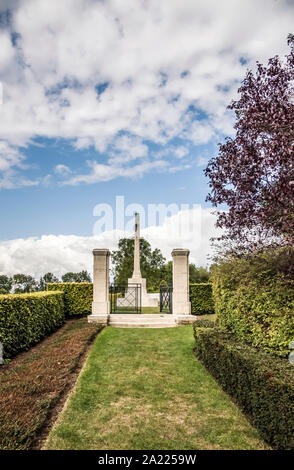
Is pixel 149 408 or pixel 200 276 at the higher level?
pixel 200 276

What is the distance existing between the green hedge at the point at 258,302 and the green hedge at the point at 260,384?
356mm

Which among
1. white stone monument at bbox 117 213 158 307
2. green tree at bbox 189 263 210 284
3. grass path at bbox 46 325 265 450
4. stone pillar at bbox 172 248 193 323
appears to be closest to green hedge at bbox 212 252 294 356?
grass path at bbox 46 325 265 450

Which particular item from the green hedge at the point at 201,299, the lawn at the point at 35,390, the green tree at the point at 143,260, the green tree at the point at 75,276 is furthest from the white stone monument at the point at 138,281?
the green tree at the point at 75,276

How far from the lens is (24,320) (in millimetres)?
8977

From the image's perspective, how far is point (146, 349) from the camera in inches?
320

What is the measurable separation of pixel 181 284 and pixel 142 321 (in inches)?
80.6

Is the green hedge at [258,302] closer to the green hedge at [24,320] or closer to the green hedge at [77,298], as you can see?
the green hedge at [24,320]

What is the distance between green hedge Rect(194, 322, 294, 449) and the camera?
3338 mm

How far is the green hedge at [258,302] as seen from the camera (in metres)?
5.20

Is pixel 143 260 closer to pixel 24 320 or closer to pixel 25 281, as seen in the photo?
pixel 25 281

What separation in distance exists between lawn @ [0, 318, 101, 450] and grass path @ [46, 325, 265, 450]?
0.19m

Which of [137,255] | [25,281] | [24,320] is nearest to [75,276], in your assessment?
[25,281]

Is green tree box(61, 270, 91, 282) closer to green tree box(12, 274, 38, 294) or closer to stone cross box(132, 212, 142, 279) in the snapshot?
green tree box(12, 274, 38, 294)
